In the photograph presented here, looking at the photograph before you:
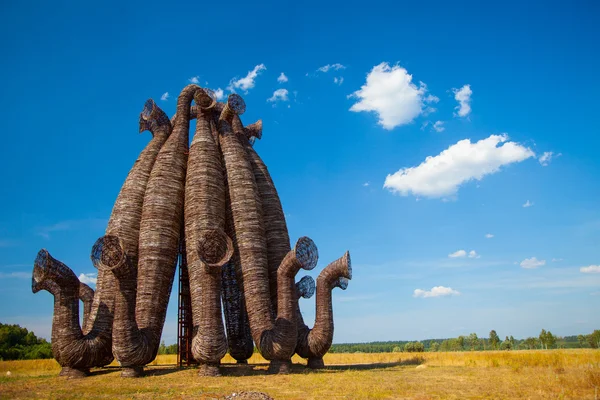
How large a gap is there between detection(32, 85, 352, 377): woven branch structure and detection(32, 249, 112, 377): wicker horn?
0.13ft

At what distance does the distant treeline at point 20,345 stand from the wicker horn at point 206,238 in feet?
77.7

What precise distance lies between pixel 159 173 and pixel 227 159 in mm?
3071

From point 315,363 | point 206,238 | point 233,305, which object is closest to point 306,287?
point 315,363

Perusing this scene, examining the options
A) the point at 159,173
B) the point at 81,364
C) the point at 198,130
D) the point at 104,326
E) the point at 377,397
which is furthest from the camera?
the point at 198,130

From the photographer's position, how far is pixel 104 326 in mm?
18531

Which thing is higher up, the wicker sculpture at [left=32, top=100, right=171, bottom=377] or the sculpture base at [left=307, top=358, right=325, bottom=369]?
the wicker sculpture at [left=32, top=100, right=171, bottom=377]

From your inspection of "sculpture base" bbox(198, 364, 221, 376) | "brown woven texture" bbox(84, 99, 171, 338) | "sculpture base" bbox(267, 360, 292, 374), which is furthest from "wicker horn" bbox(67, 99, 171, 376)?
"sculpture base" bbox(267, 360, 292, 374)

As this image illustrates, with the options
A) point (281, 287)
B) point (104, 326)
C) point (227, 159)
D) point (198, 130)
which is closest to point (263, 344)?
point (281, 287)

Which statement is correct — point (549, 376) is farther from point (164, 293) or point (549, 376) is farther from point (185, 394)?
point (164, 293)

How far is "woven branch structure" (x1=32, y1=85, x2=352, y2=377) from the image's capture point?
16422 millimetres

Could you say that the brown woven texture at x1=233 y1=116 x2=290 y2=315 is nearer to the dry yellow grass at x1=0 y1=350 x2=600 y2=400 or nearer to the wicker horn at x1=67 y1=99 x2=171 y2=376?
the wicker horn at x1=67 y1=99 x2=171 y2=376

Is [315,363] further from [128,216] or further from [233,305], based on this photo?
[128,216]

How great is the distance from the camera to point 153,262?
18422 mm

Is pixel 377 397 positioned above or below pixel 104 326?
below
